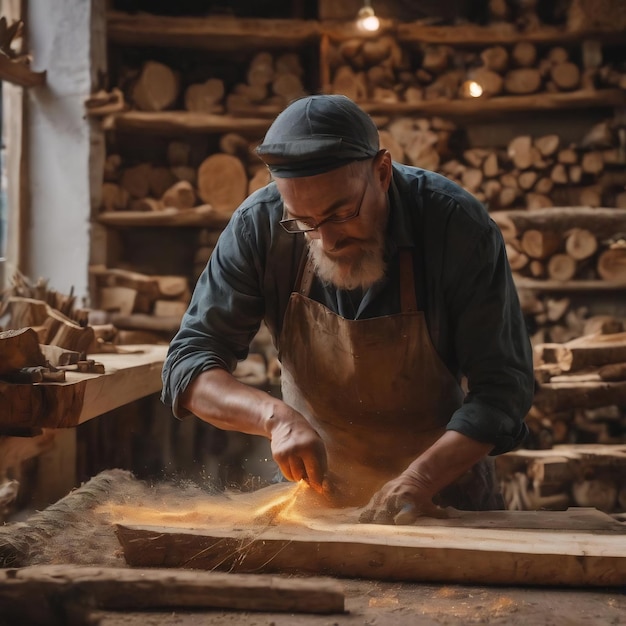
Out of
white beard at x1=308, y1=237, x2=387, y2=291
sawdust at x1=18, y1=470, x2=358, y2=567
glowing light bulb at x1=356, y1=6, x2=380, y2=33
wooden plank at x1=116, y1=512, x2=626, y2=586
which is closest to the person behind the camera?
wooden plank at x1=116, y1=512, x2=626, y2=586

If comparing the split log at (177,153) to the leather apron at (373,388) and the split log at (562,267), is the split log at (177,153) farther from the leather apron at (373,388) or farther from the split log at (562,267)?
the leather apron at (373,388)

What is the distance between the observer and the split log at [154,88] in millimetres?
6141

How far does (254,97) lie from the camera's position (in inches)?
244

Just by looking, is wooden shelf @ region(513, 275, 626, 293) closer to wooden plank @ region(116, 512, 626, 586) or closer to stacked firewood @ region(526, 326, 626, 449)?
stacked firewood @ region(526, 326, 626, 449)

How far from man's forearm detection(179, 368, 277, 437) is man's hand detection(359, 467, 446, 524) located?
40cm

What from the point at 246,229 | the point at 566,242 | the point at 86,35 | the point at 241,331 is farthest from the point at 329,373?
the point at 86,35

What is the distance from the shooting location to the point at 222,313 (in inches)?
106

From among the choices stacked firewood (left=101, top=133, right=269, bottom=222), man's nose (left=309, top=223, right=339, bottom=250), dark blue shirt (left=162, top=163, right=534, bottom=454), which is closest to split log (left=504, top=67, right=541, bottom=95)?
stacked firewood (left=101, top=133, right=269, bottom=222)

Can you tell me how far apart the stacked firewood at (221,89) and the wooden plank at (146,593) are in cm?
485

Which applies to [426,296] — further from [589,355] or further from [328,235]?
[589,355]

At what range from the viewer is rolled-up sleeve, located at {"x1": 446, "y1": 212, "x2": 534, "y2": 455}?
242 cm

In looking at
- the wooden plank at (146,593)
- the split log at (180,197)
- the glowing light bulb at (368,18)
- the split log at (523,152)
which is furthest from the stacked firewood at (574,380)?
the wooden plank at (146,593)

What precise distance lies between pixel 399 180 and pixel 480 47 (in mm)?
4048

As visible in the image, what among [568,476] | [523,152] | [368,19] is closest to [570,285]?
[523,152]
